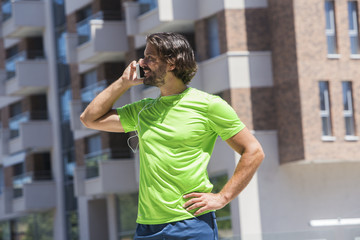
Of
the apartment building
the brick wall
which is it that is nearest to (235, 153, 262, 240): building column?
the apartment building

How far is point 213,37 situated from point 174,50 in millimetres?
29661

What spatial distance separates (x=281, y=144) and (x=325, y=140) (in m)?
1.76

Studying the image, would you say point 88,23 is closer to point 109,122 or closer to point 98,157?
point 98,157

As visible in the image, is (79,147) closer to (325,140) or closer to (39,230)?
(39,230)

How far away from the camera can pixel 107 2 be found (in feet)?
131

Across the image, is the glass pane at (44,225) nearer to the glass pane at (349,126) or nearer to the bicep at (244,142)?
the glass pane at (349,126)

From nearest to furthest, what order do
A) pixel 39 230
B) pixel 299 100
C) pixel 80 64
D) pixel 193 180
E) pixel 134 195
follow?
1. pixel 193 180
2. pixel 299 100
3. pixel 134 195
4. pixel 80 64
5. pixel 39 230

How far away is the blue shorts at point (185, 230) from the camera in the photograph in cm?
425

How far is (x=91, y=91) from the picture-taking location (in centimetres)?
4059

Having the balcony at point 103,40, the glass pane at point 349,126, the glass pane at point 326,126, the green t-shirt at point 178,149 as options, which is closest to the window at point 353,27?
the glass pane at point 349,126

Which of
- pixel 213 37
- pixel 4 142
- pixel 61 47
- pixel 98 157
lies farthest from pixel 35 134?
pixel 213 37

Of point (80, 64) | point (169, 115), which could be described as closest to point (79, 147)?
point (80, 64)

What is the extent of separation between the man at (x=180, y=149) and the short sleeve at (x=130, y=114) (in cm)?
12

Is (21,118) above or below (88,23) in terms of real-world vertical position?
below
